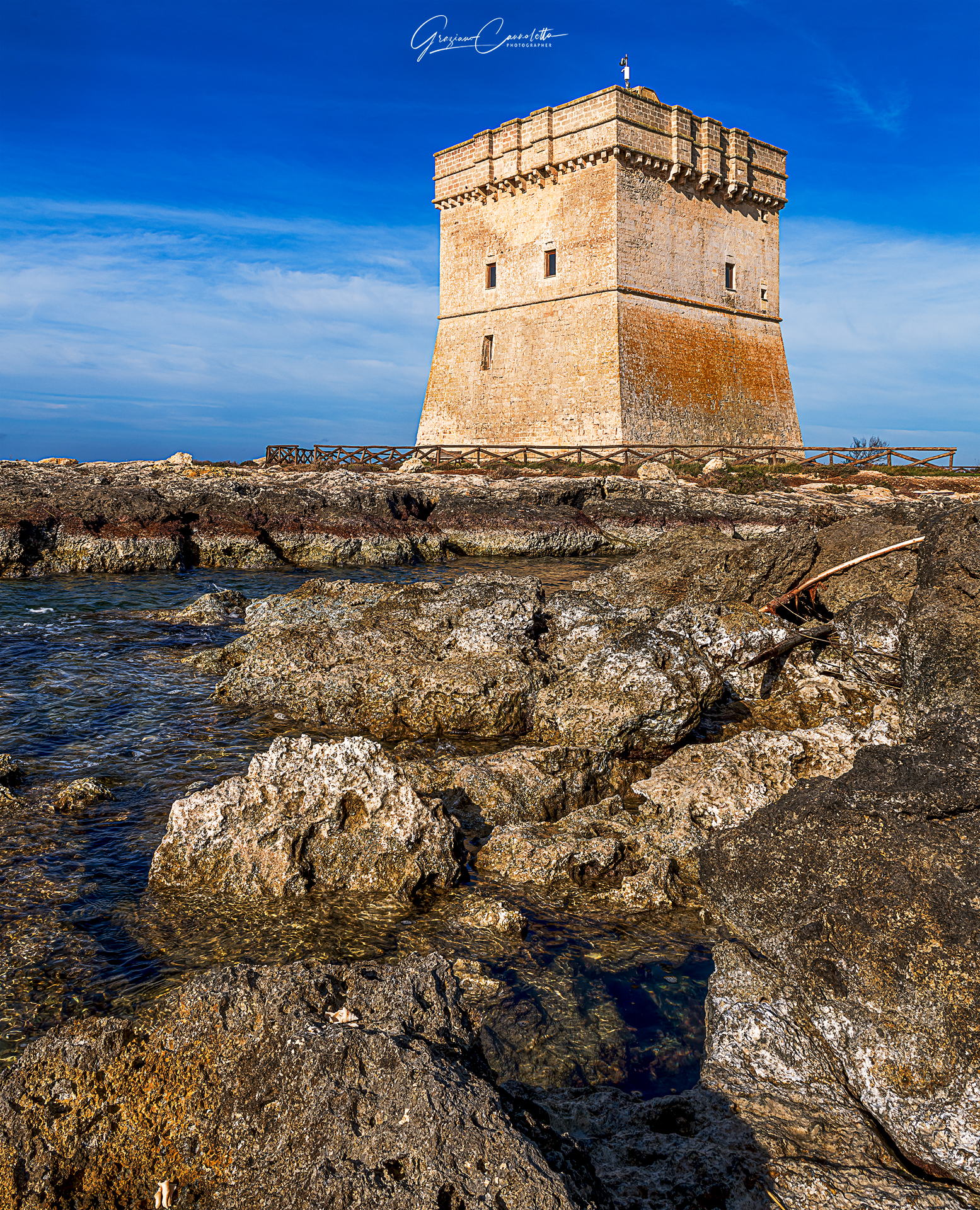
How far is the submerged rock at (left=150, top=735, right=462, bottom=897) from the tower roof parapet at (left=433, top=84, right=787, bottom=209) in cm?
2631

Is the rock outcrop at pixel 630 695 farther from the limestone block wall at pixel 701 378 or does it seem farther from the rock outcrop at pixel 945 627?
the limestone block wall at pixel 701 378

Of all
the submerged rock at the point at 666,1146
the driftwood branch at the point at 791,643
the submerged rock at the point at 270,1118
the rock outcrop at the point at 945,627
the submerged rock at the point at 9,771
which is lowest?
the submerged rock at the point at 666,1146

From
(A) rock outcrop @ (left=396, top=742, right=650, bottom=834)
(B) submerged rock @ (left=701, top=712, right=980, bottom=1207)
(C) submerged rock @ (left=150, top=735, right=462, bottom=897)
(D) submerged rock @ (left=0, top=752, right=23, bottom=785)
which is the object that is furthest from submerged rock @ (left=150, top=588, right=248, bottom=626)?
(B) submerged rock @ (left=701, top=712, right=980, bottom=1207)

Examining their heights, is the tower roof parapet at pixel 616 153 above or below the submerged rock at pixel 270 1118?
above

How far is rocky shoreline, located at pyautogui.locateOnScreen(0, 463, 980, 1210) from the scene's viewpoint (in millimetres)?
1746

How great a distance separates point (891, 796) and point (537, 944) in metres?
1.49

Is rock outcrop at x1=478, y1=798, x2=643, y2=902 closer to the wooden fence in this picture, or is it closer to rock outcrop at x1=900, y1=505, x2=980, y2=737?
rock outcrop at x1=900, y1=505, x2=980, y2=737

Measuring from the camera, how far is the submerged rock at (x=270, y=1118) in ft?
5.19

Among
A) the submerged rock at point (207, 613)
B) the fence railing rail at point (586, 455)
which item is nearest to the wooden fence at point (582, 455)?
the fence railing rail at point (586, 455)

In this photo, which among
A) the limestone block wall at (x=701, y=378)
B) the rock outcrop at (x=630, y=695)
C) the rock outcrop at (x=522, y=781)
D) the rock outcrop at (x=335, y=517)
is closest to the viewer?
the rock outcrop at (x=522, y=781)

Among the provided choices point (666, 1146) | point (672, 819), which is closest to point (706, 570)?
point (672, 819)

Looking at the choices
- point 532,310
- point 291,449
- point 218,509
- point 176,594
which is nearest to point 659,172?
point 532,310

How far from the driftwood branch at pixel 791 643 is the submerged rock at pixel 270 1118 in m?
4.17

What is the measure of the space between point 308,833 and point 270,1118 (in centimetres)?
201
